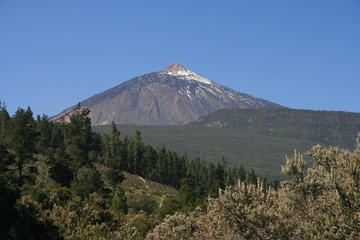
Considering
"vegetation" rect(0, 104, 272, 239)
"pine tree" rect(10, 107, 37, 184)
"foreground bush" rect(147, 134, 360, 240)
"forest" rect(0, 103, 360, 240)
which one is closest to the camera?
"foreground bush" rect(147, 134, 360, 240)

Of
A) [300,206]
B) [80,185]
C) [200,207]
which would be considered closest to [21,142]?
[80,185]

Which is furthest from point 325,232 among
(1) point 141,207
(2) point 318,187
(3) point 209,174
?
(3) point 209,174

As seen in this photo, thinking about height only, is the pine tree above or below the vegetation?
above

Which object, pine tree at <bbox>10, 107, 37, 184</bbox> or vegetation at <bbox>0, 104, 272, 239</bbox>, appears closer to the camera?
vegetation at <bbox>0, 104, 272, 239</bbox>

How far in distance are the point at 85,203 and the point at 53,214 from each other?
8.54 m

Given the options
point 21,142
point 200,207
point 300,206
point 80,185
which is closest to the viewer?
point 300,206

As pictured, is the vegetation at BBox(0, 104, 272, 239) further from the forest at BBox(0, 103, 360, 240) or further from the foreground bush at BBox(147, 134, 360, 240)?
the foreground bush at BBox(147, 134, 360, 240)

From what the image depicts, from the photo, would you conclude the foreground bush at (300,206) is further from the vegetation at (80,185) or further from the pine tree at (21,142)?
the pine tree at (21,142)

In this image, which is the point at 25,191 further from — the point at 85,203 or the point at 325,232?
the point at 325,232

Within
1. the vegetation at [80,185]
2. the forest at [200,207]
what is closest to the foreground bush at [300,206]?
the forest at [200,207]

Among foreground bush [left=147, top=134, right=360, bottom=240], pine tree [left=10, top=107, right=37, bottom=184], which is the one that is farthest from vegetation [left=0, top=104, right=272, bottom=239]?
foreground bush [left=147, top=134, right=360, bottom=240]

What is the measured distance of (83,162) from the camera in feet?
289

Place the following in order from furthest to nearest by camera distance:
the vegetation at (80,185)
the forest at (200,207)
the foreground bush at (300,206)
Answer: the vegetation at (80,185) < the forest at (200,207) < the foreground bush at (300,206)

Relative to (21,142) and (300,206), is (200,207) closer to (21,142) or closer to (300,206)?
(300,206)
